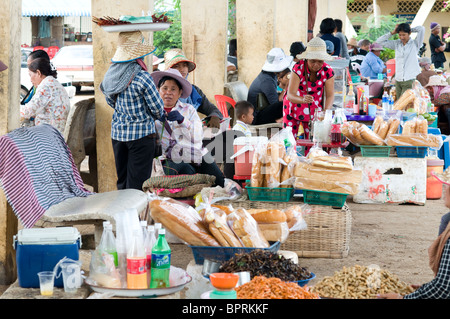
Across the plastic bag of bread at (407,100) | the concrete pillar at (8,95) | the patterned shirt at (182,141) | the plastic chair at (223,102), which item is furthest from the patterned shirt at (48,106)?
the plastic bag of bread at (407,100)

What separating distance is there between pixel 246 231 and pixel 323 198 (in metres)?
1.64

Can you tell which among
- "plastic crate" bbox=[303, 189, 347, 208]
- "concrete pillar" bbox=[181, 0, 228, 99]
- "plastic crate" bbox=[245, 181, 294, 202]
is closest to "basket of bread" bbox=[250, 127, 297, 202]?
"plastic crate" bbox=[245, 181, 294, 202]

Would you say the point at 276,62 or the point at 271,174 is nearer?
the point at 271,174

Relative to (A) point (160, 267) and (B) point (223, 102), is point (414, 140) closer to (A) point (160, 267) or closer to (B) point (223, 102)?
(B) point (223, 102)

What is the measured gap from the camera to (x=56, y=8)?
884 inches

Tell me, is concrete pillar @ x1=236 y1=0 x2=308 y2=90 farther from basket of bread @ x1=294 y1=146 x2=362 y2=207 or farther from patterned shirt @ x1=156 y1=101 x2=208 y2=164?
basket of bread @ x1=294 y1=146 x2=362 y2=207

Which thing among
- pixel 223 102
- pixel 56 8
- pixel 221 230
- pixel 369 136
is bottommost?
pixel 221 230

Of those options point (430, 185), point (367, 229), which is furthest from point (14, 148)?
point (430, 185)

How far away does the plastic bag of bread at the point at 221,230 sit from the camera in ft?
13.1

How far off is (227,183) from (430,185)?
3515 millimetres

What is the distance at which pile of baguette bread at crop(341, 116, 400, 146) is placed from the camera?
24.6 ft

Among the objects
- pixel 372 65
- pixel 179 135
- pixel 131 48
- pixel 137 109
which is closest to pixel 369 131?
pixel 179 135

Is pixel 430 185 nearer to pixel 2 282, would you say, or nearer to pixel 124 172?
pixel 124 172

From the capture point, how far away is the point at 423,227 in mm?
6828
